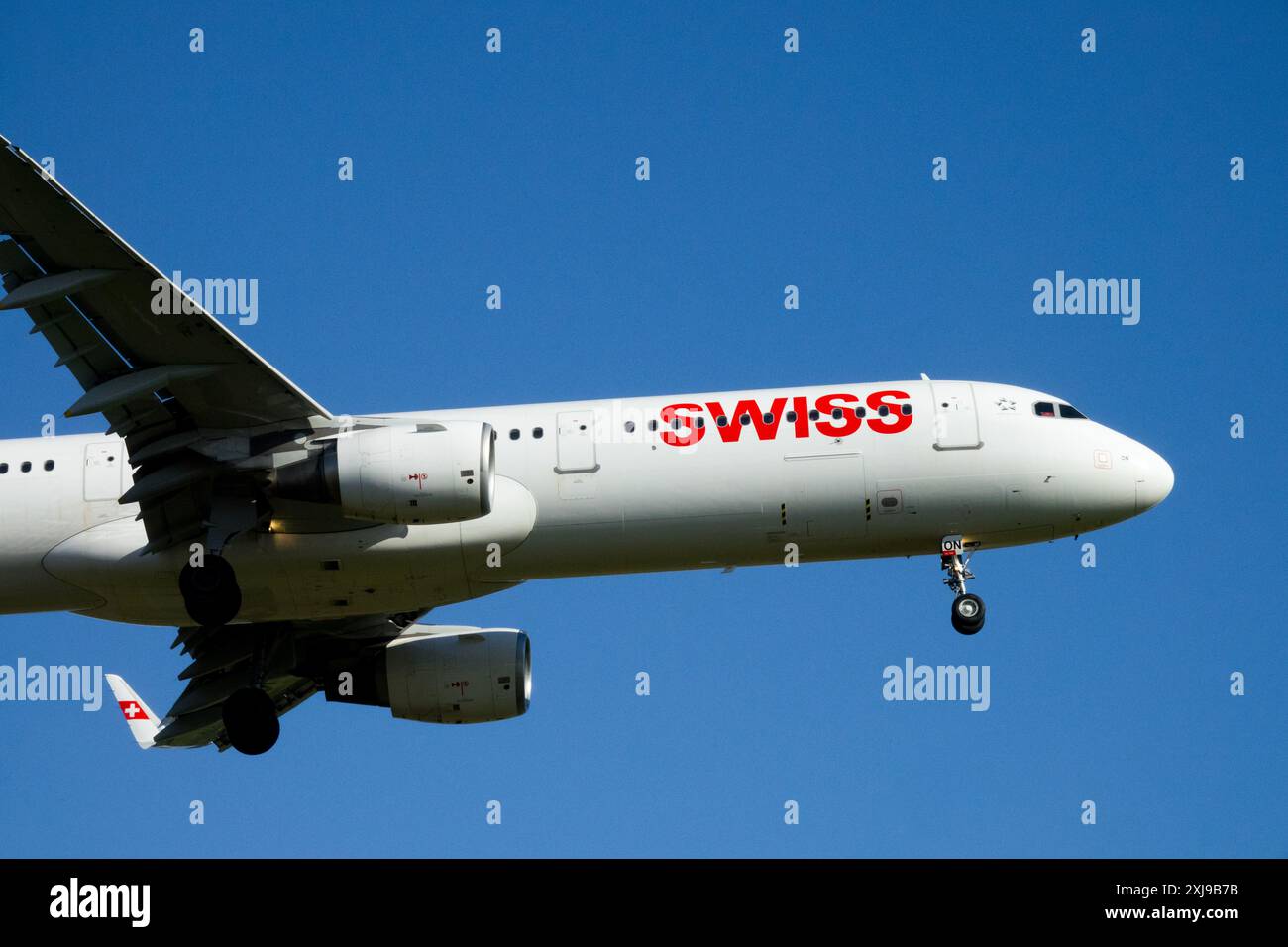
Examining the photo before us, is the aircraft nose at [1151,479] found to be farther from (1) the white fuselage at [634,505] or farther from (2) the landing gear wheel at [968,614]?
(2) the landing gear wheel at [968,614]

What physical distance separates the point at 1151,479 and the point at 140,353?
687 inches

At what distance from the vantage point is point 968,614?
1196 inches

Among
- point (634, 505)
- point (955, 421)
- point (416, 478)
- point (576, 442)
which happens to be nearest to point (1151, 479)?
point (955, 421)

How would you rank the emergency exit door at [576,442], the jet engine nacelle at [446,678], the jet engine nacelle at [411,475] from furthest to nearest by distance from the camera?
→ the jet engine nacelle at [446,678]
the emergency exit door at [576,442]
the jet engine nacelle at [411,475]

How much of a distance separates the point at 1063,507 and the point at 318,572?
1291 centimetres

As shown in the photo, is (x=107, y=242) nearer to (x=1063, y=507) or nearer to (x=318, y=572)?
(x=318, y=572)

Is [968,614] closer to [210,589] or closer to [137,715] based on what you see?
[210,589]

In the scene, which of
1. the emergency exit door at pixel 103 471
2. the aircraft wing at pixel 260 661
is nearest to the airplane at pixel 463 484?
the emergency exit door at pixel 103 471

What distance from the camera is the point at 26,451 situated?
99.5 ft

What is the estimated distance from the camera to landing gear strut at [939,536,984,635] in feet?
99.6

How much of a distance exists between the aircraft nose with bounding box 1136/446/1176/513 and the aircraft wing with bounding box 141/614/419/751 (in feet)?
46.4

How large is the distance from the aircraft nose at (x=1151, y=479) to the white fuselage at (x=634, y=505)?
8cm

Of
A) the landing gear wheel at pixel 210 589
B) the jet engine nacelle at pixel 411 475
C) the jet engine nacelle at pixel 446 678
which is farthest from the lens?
the jet engine nacelle at pixel 446 678

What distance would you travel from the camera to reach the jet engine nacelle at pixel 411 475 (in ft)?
89.5
